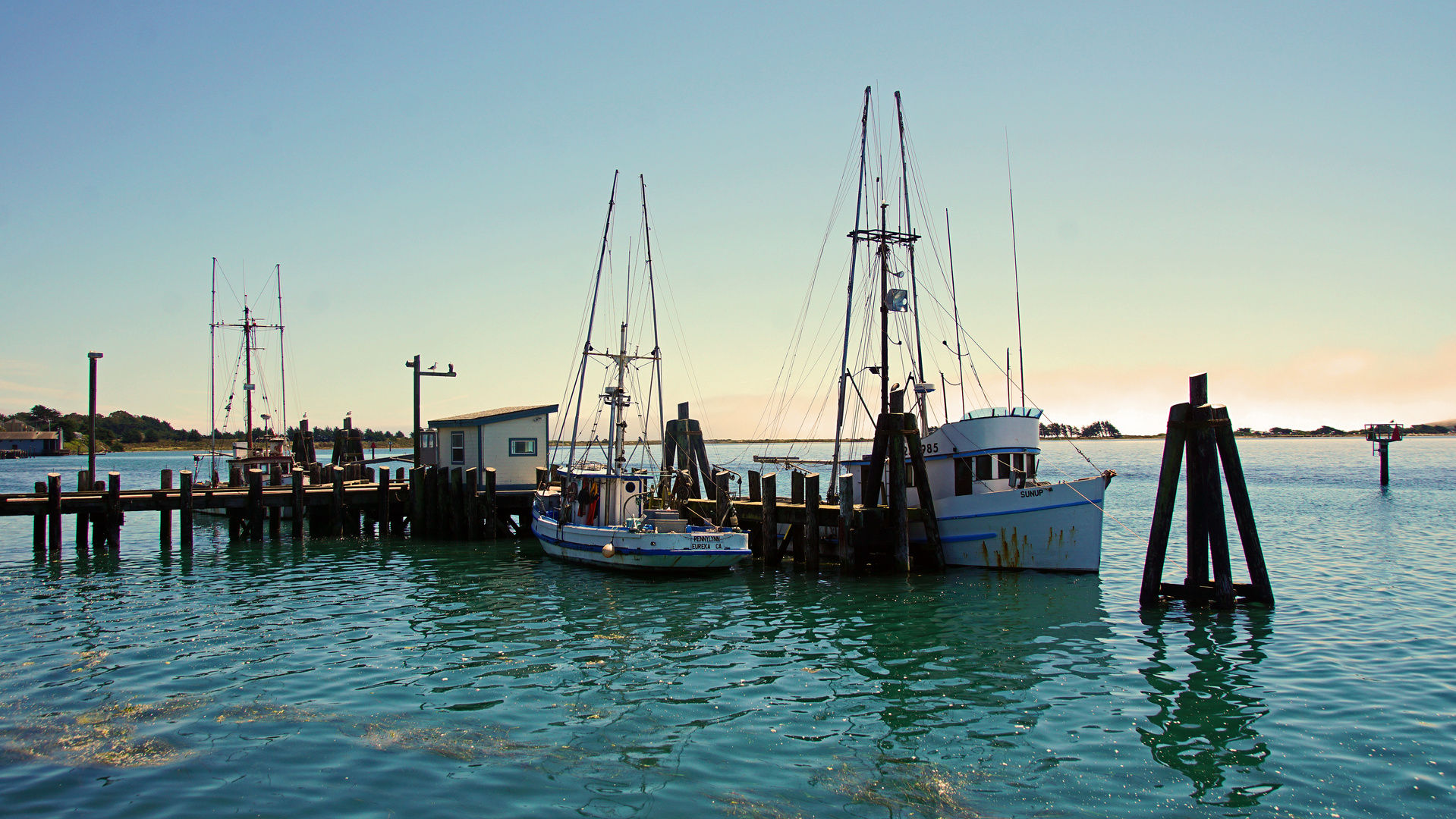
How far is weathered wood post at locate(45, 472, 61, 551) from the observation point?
1120 inches

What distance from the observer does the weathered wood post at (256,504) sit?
104 feet

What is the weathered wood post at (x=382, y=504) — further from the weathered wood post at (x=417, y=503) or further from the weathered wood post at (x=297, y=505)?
the weathered wood post at (x=297, y=505)

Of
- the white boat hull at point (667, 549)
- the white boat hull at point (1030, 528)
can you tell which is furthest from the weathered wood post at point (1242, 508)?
the white boat hull at point (667, 549)

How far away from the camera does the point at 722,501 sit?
27.6 meters

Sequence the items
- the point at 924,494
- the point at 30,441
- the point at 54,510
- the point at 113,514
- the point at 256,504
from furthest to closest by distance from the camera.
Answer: the point at 30,441 → the point at 256,504 → the point at 113,514 → the point at 54,510 → the point at 924,494

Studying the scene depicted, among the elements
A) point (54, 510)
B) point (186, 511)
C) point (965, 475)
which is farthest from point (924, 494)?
point (54, 510)

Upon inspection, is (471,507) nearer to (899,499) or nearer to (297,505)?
(297,505)

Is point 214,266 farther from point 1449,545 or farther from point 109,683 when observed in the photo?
point 1449,545

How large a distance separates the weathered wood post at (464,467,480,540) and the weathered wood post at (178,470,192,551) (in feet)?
30.4

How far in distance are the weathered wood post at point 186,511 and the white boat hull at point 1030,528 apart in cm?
2557

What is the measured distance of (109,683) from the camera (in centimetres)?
1299

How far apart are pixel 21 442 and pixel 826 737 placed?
212395 millimetres

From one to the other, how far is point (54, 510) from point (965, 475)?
29925mm

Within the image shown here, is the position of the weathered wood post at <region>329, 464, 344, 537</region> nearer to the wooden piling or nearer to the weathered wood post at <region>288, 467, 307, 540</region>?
the weathered wood post at <region>288, 467, 307, 540</region>
